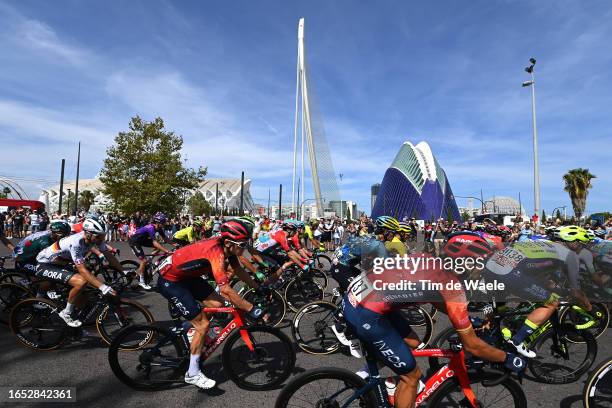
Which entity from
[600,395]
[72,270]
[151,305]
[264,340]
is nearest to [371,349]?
[264,340]

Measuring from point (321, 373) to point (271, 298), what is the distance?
10.4 ft

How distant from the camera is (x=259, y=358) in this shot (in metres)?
3.83

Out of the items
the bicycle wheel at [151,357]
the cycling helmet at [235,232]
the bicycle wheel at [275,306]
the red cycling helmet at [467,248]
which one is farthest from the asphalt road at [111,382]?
the red cycling helmet at [467,248]

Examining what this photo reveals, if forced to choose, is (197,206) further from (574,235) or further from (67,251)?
(574,235)

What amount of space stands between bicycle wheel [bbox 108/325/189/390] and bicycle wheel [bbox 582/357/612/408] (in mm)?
3628

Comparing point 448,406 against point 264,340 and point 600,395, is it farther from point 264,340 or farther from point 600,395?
point 264,340

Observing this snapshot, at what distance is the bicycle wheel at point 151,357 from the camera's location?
3.74m

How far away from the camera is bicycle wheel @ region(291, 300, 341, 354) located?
4.79 meters

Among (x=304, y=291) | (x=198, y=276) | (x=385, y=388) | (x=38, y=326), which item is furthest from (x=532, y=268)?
(x=38, y=326)

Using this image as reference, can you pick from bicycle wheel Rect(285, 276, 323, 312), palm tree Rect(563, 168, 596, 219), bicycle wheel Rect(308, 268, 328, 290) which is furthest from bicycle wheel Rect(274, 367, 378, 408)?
palm tree Rect(563, 168, 596, 219)

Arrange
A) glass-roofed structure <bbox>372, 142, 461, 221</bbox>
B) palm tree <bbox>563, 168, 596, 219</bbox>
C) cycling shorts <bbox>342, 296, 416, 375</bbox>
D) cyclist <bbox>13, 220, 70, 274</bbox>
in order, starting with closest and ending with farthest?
1. cycling shorts <bbox>342, 296, 416, 375</bbox>
2. cyclist <bbox>13, 220, 70, 274</bbox>
3. palm tree <bbox>563, 168, 596, 219</bbox>
4. glass-roofed structure <bbox>372, 142, 461, 221</bbox>

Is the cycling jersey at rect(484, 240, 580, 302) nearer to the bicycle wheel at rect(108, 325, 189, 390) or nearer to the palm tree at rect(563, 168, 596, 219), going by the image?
the bicycle wheel at rect(108, 325, 189, 390)

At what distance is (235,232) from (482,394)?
2.55m

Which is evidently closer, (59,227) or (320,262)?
(59,227)
